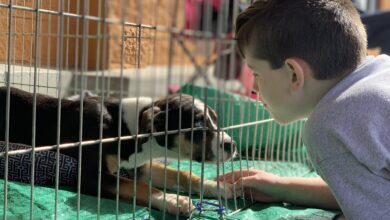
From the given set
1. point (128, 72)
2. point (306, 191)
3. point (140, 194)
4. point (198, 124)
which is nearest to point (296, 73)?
point (198, 124)

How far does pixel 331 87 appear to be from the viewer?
59.3 inches

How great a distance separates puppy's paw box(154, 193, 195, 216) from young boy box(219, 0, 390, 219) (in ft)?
1.42

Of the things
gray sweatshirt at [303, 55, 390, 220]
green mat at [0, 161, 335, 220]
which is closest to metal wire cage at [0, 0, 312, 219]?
green mat at [0, 161, 335, 220]

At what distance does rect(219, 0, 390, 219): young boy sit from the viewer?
1.33 metres

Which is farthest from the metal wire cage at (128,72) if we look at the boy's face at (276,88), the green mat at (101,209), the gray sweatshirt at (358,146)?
the gray sweatshirt at (358,146)

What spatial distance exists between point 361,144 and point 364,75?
23 cm

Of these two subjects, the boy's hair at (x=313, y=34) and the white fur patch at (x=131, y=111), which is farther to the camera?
the white fur patch at (x=131, y=111)

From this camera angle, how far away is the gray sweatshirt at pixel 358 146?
132cm

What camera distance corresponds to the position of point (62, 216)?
167 centimetres

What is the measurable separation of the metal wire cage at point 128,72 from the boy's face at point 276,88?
0.39ft

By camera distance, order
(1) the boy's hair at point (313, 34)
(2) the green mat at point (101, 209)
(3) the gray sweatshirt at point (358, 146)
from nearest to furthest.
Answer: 1. (3) the gray sweatshirt at point (358, 146)
2. (1) the boy's hair at point (313, 34)
3. (2) the green mat at point (101, 209)

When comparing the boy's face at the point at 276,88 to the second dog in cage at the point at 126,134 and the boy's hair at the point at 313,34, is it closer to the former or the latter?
the boy's hair at the point at 313,34

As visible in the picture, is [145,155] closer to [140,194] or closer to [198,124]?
[140,194]

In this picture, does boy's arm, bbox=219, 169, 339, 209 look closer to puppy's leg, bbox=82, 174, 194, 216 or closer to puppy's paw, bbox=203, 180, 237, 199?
puppy's paw, bbox=203, 180, 237, 199
